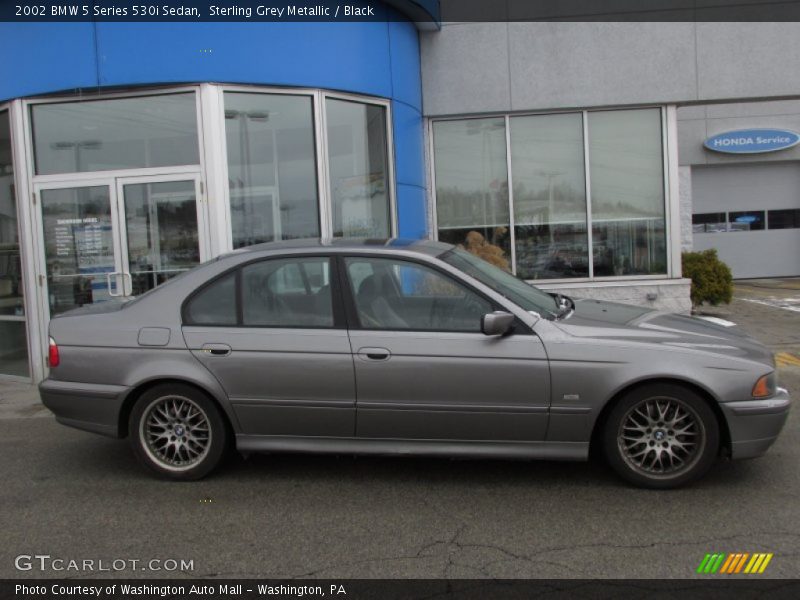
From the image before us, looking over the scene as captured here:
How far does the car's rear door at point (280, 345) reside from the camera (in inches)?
184

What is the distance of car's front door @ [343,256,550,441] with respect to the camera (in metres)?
4.50

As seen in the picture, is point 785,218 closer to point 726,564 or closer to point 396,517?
point 726,564

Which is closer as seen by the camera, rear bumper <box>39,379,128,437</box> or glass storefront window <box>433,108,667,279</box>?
rear bumper <box>39,379,128,437</box>

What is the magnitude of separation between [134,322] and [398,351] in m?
1.78

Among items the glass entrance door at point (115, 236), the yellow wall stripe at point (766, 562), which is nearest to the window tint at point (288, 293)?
the yellow wall stripe at point (766, 562)

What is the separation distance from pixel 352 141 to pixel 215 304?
5.05m

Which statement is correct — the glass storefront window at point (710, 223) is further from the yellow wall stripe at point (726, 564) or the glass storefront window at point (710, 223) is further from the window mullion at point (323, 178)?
the yellow wall stripe at point (726, 564)

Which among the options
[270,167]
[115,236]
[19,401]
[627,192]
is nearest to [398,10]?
[270,167]

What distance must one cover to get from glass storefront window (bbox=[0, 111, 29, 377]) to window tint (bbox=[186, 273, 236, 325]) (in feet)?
16.3

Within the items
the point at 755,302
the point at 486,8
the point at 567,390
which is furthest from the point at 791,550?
the point at 755,302

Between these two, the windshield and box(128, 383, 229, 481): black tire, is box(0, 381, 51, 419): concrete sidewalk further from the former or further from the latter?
the windshield

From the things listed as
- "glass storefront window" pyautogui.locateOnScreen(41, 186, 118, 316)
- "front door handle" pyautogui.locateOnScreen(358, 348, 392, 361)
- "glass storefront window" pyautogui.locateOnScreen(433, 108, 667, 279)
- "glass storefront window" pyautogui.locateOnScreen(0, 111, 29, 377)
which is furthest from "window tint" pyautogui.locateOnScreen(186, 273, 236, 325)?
"glass storefront window" pyautogui.locateOnScreen(433, 108, 667, 279)

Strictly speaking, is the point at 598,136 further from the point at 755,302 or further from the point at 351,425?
A: the point at 351,425

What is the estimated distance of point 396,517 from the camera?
427 centimetres
